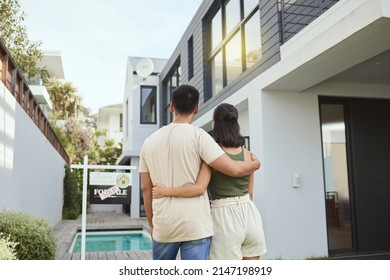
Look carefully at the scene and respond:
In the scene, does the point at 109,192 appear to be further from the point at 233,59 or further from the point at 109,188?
the point at 233,59

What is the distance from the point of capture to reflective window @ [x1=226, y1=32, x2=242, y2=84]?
567 cm

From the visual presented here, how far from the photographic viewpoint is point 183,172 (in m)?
1.47

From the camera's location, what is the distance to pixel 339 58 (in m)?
3.45

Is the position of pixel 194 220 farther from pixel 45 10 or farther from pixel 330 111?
pixel 330 111

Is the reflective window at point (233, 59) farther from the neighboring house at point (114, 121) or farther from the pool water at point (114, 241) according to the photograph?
the neighboring house at point (114, 121)

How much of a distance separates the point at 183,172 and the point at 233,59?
15.2 ft

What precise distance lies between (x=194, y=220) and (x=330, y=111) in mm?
3792

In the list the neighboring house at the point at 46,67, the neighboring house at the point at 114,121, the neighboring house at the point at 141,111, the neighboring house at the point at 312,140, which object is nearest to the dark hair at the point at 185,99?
the neighboring house at the point at 312,140

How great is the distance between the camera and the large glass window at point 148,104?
39.1 feet


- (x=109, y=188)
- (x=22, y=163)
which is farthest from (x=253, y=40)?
(x=22, y=163)

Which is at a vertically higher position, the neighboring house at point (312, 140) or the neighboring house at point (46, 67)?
the neighboring house at point (46, 67)

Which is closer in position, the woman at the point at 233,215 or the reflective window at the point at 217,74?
the woman at the point at 233,215
